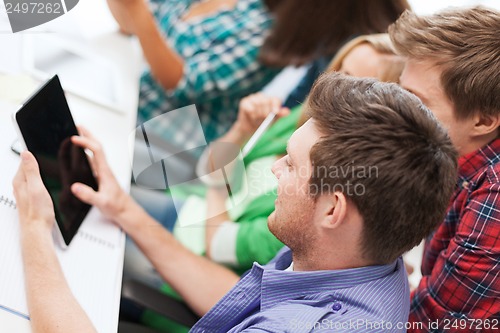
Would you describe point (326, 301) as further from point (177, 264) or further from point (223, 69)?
point (223, 69)

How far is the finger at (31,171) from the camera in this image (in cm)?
95

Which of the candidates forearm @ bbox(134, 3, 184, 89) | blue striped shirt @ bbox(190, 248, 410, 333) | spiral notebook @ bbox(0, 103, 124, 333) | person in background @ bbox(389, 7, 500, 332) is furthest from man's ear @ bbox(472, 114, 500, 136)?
forearm @ bbox(134, 3, 184, 89)

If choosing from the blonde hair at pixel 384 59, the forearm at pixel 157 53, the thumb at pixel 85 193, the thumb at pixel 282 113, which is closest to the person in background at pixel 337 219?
the thumb at pixel 85 193

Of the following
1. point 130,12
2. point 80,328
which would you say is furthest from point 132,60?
point 80,328

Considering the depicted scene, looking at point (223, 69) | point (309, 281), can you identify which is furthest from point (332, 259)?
point (223, 69)

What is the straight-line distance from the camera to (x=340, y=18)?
5.55ft

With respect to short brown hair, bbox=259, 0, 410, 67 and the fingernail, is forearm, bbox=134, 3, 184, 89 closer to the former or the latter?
short brown hair, bbox=259, 0, 410, 67

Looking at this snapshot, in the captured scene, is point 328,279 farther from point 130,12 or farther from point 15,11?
point 130,12

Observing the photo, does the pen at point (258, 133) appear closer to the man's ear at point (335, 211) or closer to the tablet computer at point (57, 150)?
the tablet computer at point (57, 150)

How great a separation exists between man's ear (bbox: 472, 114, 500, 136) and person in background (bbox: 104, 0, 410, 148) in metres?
0.61

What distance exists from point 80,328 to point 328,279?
0.38 m

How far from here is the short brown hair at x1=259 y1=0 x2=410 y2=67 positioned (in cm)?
164

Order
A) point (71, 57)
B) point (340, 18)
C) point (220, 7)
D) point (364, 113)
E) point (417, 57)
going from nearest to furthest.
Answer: point (364, 113) → point (417, 57) → point (71, 57) → point (340, 18) → point (220, 7)

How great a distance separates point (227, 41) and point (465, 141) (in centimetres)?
89
